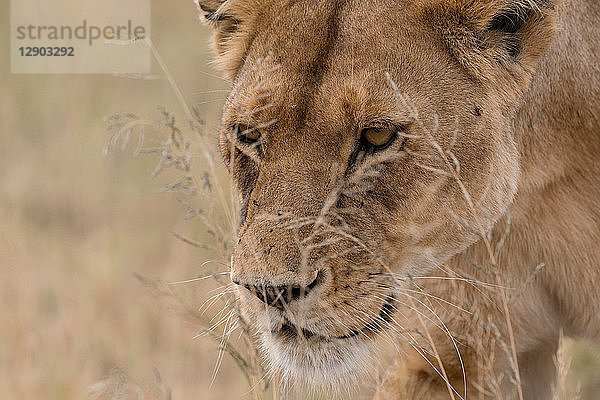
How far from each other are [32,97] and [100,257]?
205 cm

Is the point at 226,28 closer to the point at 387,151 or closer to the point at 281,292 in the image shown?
the point at 387,151

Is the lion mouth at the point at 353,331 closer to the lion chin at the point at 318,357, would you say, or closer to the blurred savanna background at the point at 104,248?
the lion chin at the point at 318,357

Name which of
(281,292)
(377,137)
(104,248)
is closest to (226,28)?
(377,137)

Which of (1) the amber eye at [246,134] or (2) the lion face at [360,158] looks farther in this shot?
(1) the amber eye at [246,134]

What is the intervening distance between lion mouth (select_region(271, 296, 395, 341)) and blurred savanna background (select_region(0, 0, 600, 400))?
1.13 ft

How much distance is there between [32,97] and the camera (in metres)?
6.79

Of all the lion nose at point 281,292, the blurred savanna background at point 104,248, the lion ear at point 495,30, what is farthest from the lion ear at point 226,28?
the lion nose at point 281,292

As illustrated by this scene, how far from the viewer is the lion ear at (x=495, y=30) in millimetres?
2799

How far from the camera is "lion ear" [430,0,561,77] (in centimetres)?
280

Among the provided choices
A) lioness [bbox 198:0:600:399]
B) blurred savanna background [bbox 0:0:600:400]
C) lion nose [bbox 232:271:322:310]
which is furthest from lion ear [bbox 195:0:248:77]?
lion nose [bbox 232:271:322:310]

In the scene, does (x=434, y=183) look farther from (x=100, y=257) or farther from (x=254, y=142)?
(x=100, y=257)

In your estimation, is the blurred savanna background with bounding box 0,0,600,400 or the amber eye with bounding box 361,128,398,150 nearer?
the amber eye with bounding box 361,128,398,150

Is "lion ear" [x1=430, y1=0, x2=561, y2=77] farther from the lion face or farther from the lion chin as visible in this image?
the lion chin

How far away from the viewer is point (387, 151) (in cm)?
275
